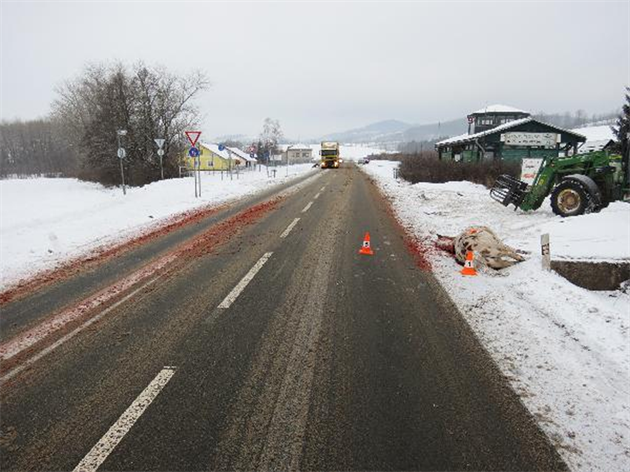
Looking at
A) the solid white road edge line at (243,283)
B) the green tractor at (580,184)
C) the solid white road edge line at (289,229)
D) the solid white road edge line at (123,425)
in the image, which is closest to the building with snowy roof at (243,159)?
the solid white road edge line at (289,229)

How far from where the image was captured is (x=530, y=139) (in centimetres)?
3172

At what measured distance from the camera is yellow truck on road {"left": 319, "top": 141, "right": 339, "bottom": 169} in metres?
55.0

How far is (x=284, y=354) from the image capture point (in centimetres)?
412

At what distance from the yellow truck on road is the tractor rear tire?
147ft

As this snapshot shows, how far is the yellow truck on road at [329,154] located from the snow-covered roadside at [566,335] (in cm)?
4754

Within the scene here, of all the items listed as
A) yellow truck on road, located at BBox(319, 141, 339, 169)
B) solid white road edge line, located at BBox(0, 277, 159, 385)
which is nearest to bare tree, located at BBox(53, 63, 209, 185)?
yellow truck on road, located at BBox(319, 141, 339, 169)

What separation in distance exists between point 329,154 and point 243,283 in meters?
51.1

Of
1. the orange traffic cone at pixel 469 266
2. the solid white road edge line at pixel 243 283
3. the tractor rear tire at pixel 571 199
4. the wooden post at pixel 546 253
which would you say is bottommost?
the solid white road edge line at pixel 243 283

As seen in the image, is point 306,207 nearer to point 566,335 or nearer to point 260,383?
point 566,335

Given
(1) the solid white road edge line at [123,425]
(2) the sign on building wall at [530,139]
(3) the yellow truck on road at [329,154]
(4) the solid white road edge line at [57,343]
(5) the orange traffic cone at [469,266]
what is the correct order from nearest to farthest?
1. (1) the solid white road edge line at [123,425]
2. (4) the solid white road edge line at [57,343]
3. (5) the orange traffic cone at [469,266]
4. (2) the sign on building wall at [530,139]
5. (3) the yellow truck on road at [329,154]

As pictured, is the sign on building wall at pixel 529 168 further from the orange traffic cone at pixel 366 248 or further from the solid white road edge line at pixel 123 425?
the solid white road edge line at pixel 123 425

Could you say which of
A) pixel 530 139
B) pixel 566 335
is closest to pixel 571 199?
pixel 566 335

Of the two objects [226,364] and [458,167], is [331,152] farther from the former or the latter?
[226,364]

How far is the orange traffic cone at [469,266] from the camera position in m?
6.85
